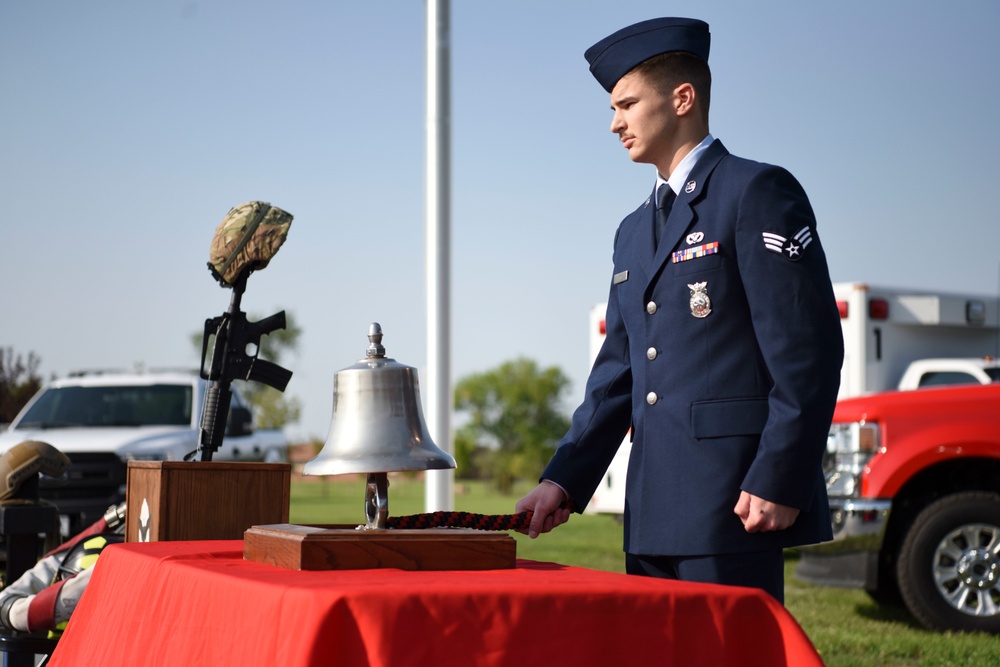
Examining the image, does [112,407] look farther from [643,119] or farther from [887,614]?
[643,119]

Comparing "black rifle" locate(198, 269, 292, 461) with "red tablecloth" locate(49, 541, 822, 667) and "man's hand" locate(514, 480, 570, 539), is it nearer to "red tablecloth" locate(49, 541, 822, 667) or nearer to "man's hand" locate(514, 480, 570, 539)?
"man's hand" locate(514, 480, 570, 539)

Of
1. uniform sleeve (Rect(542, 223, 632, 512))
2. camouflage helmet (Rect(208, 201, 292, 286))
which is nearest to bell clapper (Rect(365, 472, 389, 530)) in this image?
uniform sleeve (Rect(542, 223, 632, 512))

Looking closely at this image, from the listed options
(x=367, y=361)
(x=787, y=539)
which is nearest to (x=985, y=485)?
(x=787, y=539)

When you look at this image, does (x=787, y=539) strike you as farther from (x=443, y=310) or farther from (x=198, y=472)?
(x=443, y=310)

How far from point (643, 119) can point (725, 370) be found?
0.57 m

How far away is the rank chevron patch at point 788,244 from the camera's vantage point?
8.12 feet

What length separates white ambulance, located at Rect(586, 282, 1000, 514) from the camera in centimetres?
1038

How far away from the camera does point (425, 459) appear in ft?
7.30

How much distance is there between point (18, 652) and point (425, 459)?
2106 millimetres

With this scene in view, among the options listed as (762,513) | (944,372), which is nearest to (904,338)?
(944,372)

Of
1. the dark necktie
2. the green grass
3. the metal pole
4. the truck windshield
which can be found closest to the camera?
the dark necktie

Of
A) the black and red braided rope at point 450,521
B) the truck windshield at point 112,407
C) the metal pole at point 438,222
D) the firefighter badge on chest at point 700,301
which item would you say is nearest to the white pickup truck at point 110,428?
the truck windshield at point 112,407

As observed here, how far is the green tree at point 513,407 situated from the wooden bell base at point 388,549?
7135cm

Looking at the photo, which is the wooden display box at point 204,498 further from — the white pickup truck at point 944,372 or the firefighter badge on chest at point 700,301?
the white pickup truck at point 944,372
